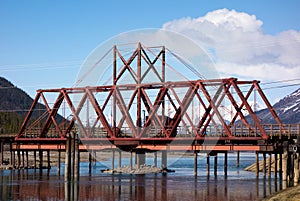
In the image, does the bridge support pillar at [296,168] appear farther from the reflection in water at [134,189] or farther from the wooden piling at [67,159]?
the wooden piling at [67,159]

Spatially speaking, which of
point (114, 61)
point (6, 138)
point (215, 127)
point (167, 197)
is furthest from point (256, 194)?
point (6, 138)

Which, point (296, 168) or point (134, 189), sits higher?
point (296, 168)

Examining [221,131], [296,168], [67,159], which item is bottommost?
[296,168]

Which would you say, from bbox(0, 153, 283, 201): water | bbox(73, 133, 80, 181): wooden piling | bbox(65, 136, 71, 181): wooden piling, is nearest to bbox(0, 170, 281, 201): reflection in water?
bbox(0, 153, 283, 201): water

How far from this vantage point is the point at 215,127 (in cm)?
8994

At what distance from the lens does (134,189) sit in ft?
244

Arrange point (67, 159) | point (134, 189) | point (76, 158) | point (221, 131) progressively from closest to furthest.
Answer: point (134, 189), point (67, 159), point (76, 158), point (221, 131)

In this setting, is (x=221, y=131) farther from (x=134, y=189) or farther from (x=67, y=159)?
(x=67, y=159)

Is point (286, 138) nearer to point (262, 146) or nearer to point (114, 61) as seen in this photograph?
point (262, 146)

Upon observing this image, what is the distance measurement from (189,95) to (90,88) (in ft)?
54.1

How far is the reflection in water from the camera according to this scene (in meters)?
65.5

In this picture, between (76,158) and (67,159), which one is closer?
(67,159)

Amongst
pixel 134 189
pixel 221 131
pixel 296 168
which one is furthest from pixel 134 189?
pixel 221 131

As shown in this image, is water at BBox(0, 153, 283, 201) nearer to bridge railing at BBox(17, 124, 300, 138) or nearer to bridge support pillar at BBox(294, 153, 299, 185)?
bridge support pillar at BBox(294, 153, 299, 185)
